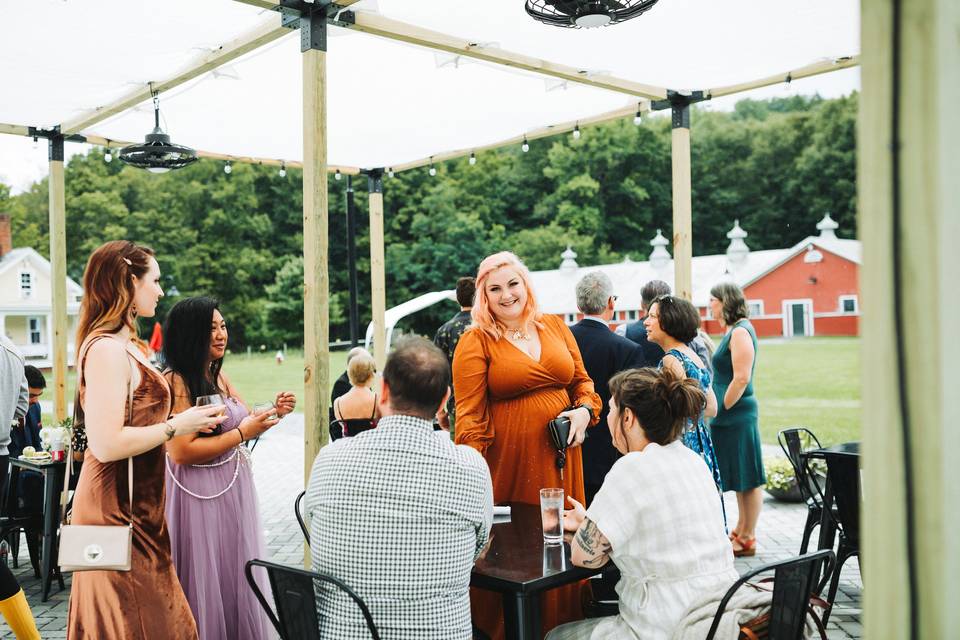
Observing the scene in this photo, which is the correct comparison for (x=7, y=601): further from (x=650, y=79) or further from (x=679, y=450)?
(x=650, y=79)

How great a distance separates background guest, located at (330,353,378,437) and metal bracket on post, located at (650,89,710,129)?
311cm

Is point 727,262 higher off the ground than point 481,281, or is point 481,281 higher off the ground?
point 727,262

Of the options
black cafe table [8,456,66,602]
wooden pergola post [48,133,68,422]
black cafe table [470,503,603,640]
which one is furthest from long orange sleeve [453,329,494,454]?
wooden pergola post [48,133,68,422]

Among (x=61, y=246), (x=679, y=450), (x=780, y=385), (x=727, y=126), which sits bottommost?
(x=780, y=385)

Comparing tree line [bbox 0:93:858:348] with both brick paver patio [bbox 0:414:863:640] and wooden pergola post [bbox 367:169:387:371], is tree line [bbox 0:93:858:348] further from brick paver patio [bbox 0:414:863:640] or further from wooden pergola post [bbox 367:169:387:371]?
brick paver patio [bbox 0:414:863:640]

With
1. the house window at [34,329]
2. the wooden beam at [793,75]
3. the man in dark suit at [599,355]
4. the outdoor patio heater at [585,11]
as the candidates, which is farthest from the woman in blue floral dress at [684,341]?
the house window at [34,329]

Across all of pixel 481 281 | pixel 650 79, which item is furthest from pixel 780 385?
pixel 481 281

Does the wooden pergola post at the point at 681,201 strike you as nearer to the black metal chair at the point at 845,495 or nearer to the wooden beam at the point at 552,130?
the wooden beam at the point at 552,130

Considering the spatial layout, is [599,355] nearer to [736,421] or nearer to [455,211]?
[736,421]

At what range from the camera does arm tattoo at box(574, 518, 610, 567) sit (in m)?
2.21

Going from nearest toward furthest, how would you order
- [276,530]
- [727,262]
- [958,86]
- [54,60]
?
1. [958,86]
2. [54,60]
3. [276,530]
4. [727,262]

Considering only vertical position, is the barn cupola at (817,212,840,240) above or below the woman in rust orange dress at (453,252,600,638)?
above

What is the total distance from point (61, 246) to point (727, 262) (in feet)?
96.7

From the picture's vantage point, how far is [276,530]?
630 cm
